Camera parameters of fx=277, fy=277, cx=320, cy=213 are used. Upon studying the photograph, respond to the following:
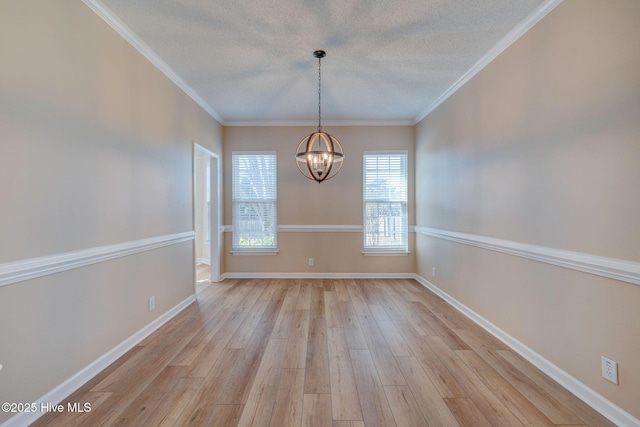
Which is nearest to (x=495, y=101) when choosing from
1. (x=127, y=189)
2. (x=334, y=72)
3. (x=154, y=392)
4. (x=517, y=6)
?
(x=517, y=6)

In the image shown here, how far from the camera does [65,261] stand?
1.84 meters

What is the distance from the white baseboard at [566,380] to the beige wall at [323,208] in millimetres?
2234

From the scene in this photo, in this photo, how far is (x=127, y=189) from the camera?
8.11ft

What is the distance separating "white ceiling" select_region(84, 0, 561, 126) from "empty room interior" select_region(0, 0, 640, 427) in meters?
0.02

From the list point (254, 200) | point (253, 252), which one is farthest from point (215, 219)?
point (253, 252)

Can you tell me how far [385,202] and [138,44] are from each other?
4.04 meters

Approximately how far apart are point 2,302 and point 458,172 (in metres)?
4.11

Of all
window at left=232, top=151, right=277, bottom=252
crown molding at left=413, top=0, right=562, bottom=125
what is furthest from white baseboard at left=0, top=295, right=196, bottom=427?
crown molding at left=413, top=0, right=562, bottom=125

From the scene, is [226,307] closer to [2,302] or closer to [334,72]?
Result: [2,302]

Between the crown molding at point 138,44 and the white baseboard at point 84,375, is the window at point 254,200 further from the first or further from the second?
the white baseboard at point 84,375

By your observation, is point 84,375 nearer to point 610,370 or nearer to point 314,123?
point 610,370

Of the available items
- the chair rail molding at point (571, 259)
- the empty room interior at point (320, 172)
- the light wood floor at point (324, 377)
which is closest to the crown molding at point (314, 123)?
the empty room interior at point (320, 172)

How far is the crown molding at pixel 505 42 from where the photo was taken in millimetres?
2092

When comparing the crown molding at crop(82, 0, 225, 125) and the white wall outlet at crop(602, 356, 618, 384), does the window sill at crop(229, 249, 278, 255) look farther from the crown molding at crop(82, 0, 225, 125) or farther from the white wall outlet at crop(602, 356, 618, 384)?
the white wall outlet at crop(602, 356, 618, 384)
